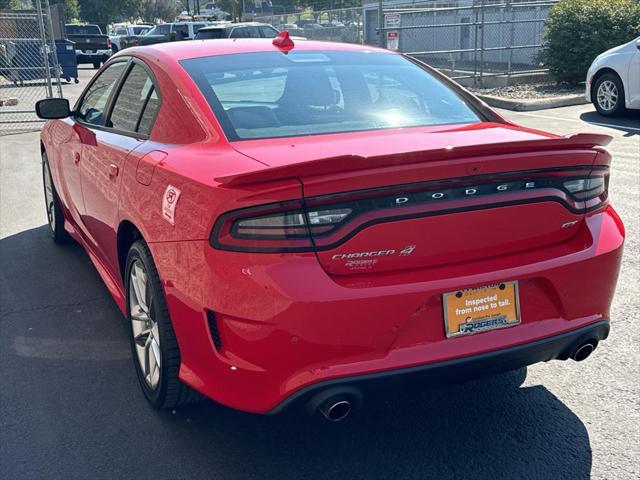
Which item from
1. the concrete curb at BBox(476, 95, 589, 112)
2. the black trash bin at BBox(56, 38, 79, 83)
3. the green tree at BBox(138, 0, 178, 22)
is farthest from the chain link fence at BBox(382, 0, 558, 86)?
the green tree at BBox(138, 0, 178, 22)

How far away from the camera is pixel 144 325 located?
364cm

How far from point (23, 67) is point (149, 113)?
13.7 meters

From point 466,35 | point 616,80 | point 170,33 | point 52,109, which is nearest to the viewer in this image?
point 52,109

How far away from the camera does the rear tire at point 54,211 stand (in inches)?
244

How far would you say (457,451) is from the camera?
3203 mm

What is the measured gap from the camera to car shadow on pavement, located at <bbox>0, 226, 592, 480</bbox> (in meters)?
3.11

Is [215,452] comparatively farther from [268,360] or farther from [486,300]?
[486,300]

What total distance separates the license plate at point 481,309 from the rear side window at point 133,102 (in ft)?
6.09

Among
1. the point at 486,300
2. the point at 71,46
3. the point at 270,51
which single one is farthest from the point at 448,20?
the point at 486,300

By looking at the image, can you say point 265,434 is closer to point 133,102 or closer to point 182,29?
point 133,102

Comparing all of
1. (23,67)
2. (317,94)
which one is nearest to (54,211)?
(317,94)

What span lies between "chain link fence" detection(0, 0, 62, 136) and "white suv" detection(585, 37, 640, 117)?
31.7ft

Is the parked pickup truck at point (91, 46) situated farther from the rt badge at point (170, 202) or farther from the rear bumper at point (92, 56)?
the rt badge at point (170, 202)

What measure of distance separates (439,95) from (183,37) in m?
29.5
